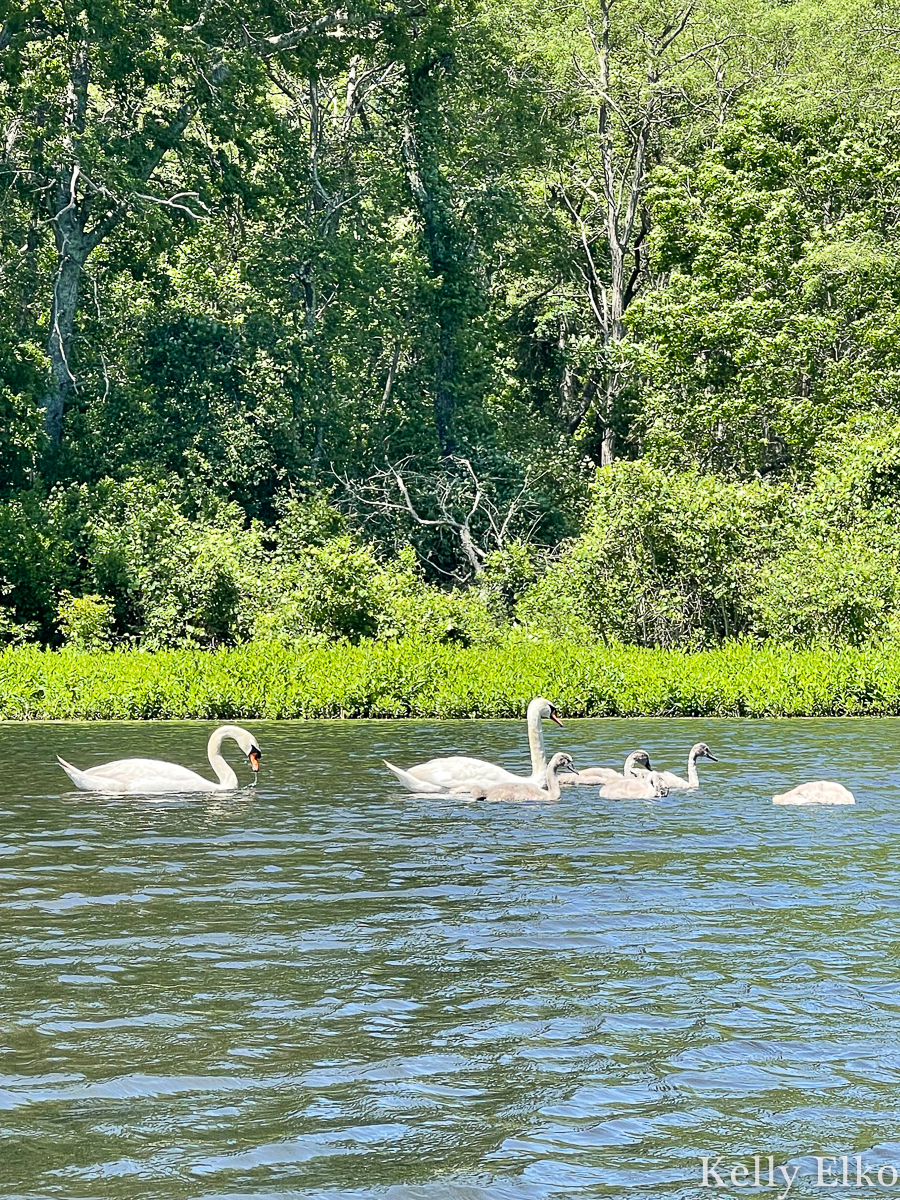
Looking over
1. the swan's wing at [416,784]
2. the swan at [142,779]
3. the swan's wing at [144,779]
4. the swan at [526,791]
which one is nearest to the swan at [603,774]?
the swan at [526,791]

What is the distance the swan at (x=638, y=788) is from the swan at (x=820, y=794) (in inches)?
48.4

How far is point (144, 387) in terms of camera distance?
37.6m

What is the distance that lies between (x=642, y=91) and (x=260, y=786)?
97.3 feet

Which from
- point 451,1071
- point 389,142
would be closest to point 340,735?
point 451,1071

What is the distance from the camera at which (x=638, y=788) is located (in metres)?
15.6

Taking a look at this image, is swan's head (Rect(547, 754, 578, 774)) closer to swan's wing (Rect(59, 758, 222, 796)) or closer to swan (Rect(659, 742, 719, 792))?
swan (Rect(659, 742, 719, 792))

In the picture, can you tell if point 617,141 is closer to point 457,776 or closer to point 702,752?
point 702,752

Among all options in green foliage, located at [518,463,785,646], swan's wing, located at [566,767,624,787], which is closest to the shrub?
green foliage, located at [518,463,785,646]

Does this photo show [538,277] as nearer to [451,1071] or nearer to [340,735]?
[340,735]

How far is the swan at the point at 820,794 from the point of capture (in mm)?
14938

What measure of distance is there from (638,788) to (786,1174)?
9.57 m

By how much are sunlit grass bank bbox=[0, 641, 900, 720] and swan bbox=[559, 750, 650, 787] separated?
321 inches

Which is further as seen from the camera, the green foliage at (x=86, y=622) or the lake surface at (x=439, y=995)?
the green foliage at (x=86, y=622)

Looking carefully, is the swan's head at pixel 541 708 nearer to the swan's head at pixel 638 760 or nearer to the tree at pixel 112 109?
the swan's head at pixel 638 760
